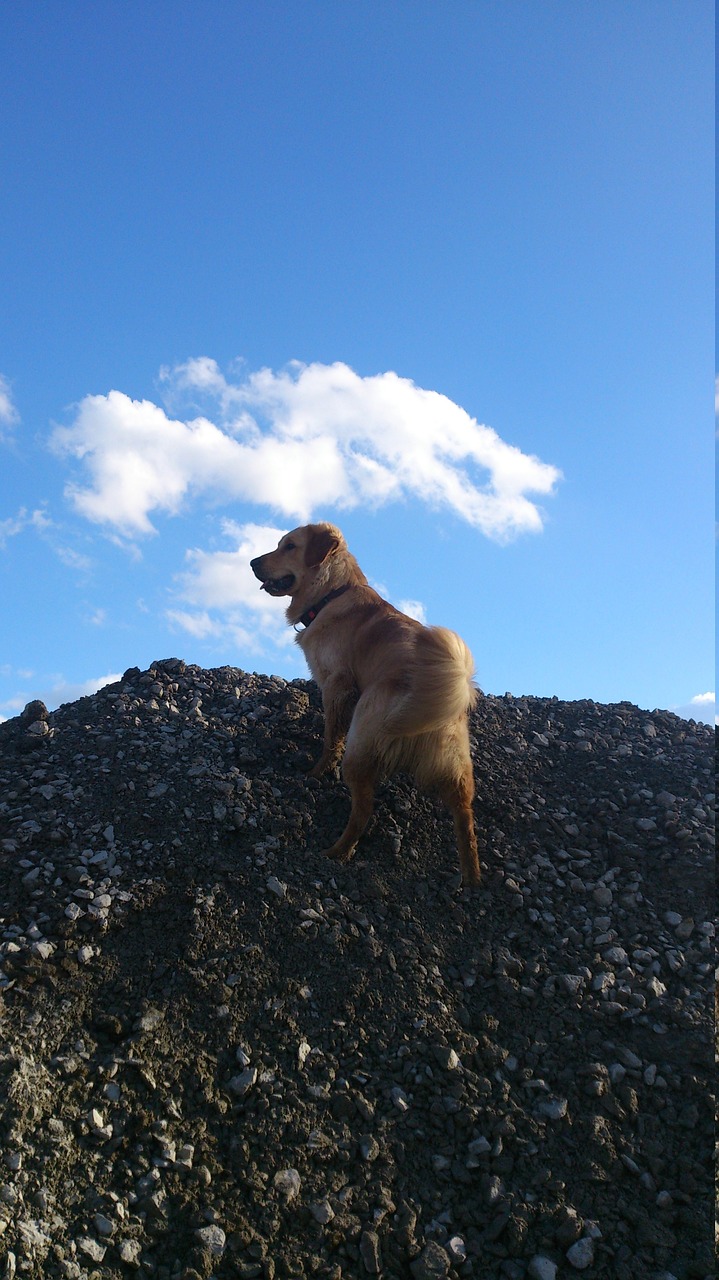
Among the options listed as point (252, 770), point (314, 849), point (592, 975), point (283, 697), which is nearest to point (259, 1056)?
point (314, 849)

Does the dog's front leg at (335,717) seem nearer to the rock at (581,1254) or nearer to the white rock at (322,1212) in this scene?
the white rock at (322,1212)

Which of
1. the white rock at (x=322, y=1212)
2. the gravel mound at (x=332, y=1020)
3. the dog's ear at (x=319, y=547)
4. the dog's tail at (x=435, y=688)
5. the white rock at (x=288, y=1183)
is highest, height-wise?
the dog's ear at (x=319, y=547)

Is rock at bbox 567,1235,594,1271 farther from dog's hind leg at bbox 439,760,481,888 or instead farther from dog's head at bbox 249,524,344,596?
dog's head at bbox 249,524,344,596

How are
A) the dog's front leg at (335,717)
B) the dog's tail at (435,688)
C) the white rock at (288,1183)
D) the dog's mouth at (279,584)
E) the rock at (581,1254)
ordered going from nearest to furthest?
the rock at (581,1254) → the white rock at (288,1183) → the dog's tail at (435,688) → the dog's front leg at (335,717) → the dog's mouth at (279,584)

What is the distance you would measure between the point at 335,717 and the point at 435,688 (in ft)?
5.21

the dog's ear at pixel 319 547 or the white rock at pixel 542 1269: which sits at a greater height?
the dog's ear at pixel 319 547

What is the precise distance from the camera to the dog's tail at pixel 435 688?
5730mm

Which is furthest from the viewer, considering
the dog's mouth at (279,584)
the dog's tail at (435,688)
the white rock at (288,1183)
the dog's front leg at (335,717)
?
the dog's mouth at (279,584)

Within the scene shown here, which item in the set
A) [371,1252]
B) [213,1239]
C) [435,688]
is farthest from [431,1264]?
[435,688]

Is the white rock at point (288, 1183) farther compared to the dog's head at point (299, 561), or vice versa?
the dog's head at point (299, 561)

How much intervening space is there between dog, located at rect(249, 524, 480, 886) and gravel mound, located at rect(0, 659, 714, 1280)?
1.59 ft

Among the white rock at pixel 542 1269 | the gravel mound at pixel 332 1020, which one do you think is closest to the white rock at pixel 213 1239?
the gravel mound at pixel 332 1020

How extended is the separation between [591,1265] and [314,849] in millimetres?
3279

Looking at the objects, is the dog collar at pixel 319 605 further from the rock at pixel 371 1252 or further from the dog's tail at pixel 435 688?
the rock at pixel 371 1252
